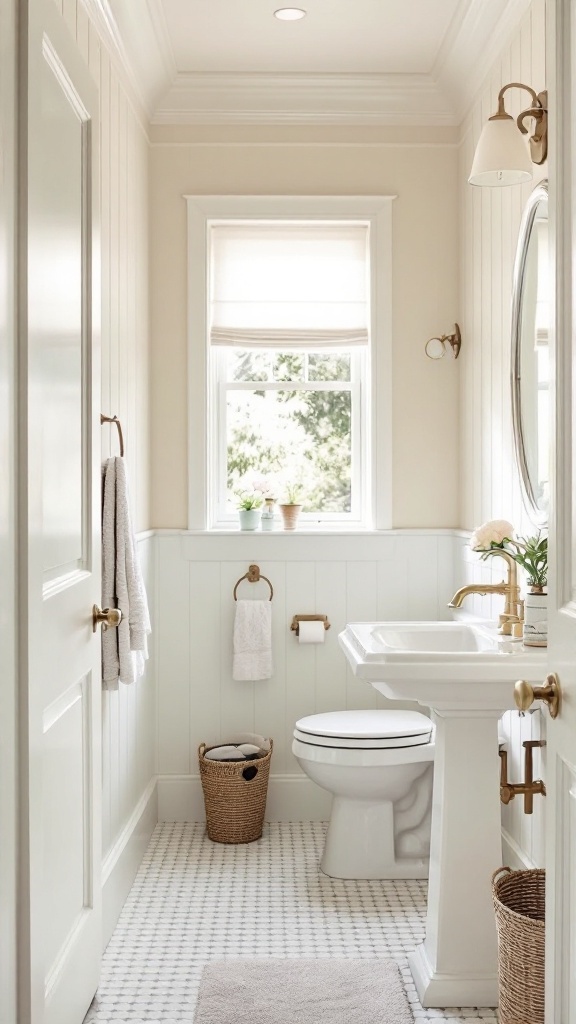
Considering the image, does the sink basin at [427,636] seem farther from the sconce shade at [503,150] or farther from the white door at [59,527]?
the sconce shade at [503,150]

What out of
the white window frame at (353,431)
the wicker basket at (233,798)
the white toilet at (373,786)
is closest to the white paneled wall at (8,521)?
the white toilet at (373,786)

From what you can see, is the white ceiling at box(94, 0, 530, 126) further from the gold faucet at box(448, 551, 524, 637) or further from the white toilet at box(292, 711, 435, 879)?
the white toilet at box(292, 711, 435, 879)

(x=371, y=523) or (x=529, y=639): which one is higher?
(x=371, y=523)

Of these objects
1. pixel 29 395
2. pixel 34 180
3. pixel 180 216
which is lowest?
pixel 29 395

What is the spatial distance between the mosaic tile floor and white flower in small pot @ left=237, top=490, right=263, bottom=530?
1165 millimetres

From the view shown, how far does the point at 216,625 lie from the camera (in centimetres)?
372

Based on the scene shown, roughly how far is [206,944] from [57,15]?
231 cm

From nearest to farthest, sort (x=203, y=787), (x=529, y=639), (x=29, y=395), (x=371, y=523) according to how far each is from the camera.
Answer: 1. (x=29, y=395)
2. (x=529, y=639)
3. (x=203, y=787)
4. (x=371, y=523)

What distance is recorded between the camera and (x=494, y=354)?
3184 mm

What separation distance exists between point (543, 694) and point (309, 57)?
2.77 m

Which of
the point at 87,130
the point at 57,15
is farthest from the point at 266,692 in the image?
the point at 57,15

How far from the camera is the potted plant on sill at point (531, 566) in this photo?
236 centimetres

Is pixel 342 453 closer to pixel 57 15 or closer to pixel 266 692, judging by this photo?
pixel 266 692

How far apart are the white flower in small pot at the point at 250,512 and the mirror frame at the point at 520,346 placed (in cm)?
119
